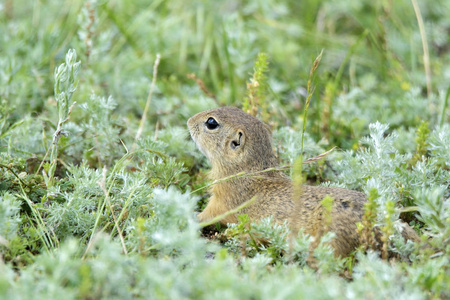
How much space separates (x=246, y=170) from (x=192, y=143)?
0.61m

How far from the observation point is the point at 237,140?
12.5 feet

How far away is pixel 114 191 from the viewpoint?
→ 10.9 feet

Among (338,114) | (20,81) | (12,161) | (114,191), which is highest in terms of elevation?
(20,81)

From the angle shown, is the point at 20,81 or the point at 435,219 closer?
the point at 435,219

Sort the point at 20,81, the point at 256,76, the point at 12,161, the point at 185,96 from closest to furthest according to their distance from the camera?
the point at 12,161
the point at 256,76
the point at 20,81
the point at 185,96

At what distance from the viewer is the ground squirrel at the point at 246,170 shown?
3.32m

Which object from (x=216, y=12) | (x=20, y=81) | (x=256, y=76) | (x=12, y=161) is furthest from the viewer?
(x=216, y=12)

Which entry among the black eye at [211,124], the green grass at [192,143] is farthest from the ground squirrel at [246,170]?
the green grass at [192,143]

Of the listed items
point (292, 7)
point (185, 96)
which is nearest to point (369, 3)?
point (292, 7)

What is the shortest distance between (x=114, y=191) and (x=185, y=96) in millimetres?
2009

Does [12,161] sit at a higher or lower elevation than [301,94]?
higher

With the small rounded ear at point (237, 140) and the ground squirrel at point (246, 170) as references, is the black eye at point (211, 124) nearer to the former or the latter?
the ground squirrel at point (246, 170)

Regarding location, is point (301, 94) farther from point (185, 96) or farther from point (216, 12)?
point (216, 12)

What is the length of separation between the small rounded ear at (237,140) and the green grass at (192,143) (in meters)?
0.36
